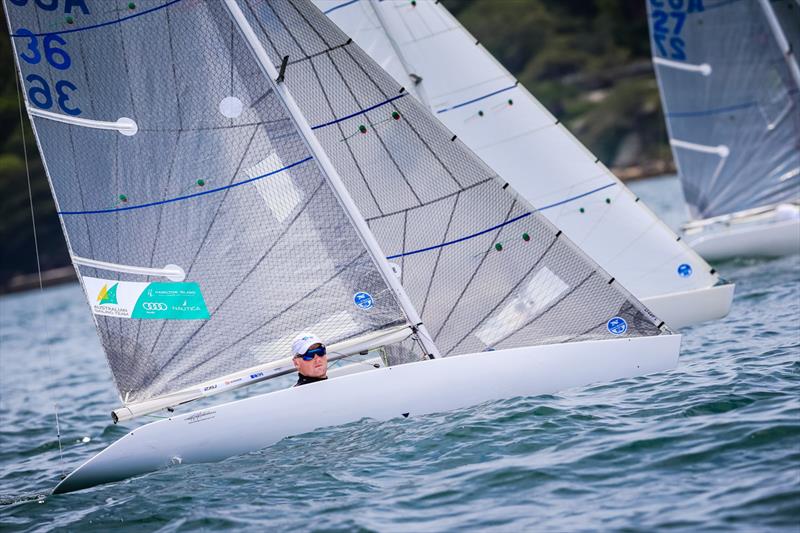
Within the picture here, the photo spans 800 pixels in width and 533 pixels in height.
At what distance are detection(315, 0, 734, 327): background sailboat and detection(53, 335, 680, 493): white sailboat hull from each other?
11.1 feet

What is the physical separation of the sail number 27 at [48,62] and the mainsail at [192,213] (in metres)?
0.08

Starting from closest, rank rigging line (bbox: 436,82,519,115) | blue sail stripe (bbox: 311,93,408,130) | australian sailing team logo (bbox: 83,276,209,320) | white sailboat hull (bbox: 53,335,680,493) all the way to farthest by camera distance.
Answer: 1. white sailboat hull (bbox: 53,335,680,493)
2. australian sailing team logo (bbox: 83,276,209,320)
3. blue sail stripe (bbox: 311,93,408,130)
4. rigging line (bbox: 436,82,519,115)

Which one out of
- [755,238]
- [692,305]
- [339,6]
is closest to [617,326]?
[692,305]

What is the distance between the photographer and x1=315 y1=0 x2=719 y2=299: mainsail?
1141 cm

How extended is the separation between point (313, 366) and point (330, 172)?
1.41 meters

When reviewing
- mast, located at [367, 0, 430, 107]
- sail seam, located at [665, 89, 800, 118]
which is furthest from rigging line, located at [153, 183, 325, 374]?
sail seam, located at [665, 89, 800, 118]

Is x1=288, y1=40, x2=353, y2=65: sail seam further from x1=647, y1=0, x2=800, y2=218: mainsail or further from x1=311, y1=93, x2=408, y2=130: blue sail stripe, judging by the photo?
x1=647, y1=0, x2=800, y2=218: mainsail

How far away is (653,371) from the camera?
26.9 ft

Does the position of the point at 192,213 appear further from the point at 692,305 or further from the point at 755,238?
the point at 755,238

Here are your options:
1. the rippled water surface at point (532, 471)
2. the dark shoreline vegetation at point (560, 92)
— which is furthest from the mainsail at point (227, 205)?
the dark shoreline vegetation at point (560, 92)

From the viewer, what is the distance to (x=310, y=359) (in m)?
7.87

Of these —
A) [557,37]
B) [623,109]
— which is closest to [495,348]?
[623,109]

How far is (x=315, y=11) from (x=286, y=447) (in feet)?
10.5

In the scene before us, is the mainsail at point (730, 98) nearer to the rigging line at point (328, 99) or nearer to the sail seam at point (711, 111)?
the sail seam at point (711, 111)
